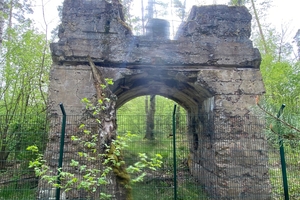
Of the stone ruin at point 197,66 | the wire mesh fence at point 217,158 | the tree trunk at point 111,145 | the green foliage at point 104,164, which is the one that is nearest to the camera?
the green foliage at point 104,164

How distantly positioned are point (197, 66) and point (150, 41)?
4.08 feet

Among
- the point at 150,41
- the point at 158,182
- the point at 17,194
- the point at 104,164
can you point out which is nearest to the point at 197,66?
the point at 150,41

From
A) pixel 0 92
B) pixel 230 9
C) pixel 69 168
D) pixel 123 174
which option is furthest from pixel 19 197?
pixel 230 9

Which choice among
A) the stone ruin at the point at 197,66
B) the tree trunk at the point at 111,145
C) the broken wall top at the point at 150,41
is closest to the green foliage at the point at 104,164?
the tree trunk at the point at 111,145

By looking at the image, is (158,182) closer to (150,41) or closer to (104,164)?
(150,41)

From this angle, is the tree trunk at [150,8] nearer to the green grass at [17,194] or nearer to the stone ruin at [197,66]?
the stone ruin at [197,66]

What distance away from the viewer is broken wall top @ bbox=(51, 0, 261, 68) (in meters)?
5.35

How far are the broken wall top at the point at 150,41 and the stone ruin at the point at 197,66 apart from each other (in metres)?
0.02

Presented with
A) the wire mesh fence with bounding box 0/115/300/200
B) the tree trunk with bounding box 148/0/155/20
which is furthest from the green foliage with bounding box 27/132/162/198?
the tree trunk with bounding box 148/0/155/20

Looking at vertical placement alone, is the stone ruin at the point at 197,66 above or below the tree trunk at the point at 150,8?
below

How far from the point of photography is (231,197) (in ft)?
16.3

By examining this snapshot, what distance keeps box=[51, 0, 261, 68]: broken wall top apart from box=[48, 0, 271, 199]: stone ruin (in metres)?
0.02

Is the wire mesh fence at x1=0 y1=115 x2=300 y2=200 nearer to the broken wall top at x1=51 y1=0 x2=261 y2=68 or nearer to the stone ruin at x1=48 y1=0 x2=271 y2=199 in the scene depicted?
the stone ruin at x1=48 y1=0 x2=271 y2=199

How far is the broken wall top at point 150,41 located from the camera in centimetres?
535
